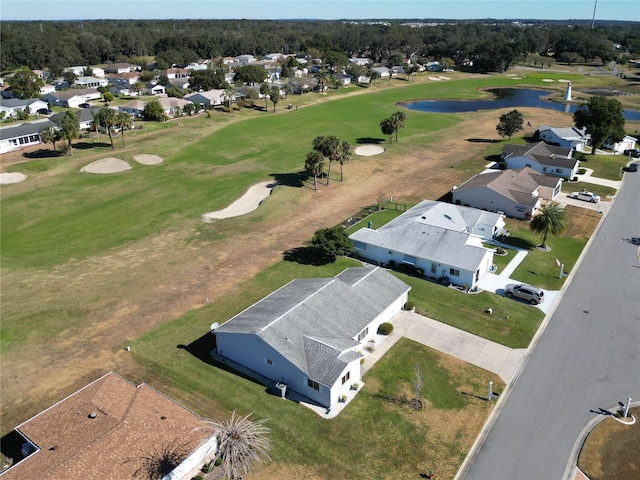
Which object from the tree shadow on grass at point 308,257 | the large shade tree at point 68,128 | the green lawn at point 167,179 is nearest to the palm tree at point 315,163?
the green lawn at point 167,179

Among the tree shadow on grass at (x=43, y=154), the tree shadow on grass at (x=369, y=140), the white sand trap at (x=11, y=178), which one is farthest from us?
the tree shadow on grass at (x=369, y=140)

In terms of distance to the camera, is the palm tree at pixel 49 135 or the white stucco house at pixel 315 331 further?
the palm tree at pixel 49 135

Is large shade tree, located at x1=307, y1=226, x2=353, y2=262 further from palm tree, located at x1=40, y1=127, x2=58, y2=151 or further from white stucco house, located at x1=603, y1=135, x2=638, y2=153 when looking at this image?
white stucco house, located at x1=603, y1=135, x2=638, y2=153

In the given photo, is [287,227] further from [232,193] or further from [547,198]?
[547,198]

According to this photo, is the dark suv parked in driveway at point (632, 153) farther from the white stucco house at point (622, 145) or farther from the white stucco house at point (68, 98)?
the white stucco house at point (68, 98)

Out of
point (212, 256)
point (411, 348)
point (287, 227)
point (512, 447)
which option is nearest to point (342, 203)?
point (287, 227)

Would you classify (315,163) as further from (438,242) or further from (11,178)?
(11,178)
